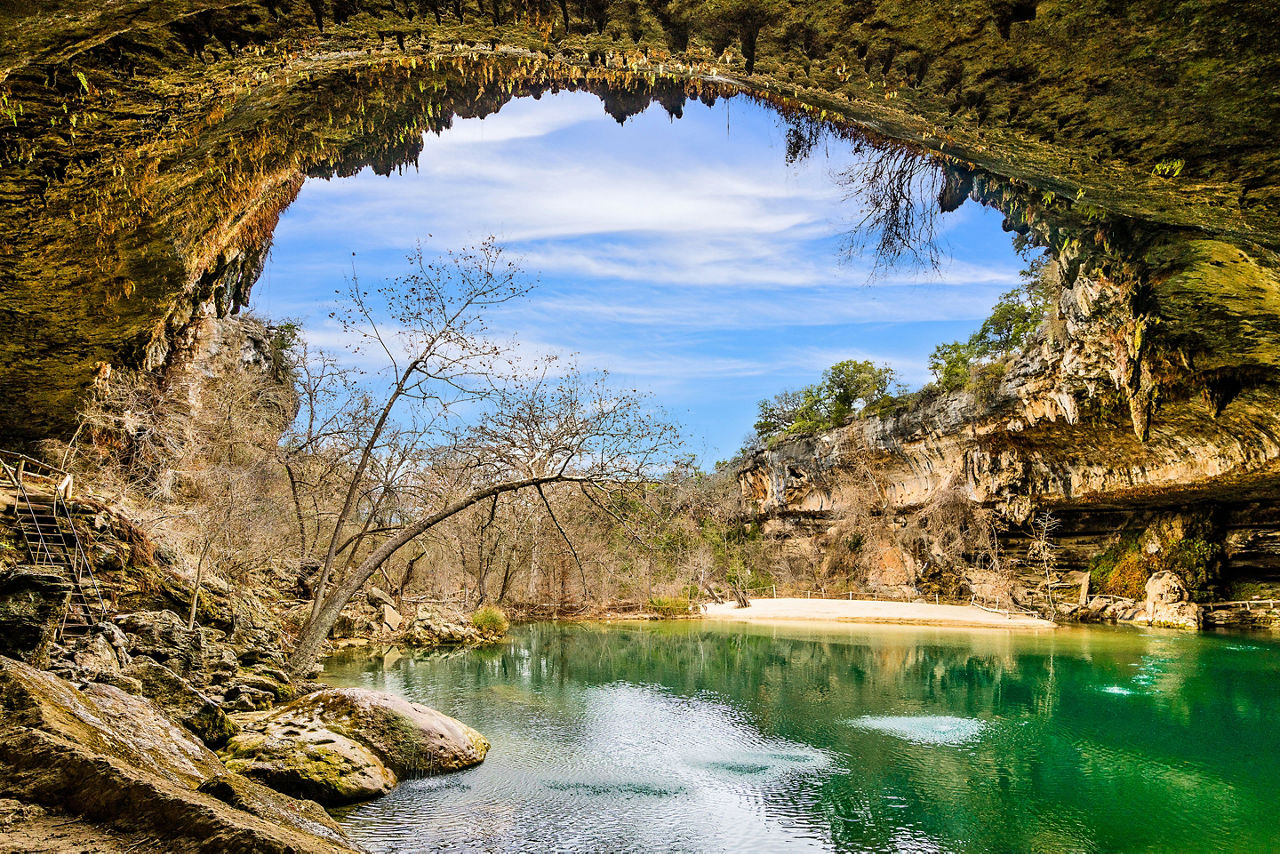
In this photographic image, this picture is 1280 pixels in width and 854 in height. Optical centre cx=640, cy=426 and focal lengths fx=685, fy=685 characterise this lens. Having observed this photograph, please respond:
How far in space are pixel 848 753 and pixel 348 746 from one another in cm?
558

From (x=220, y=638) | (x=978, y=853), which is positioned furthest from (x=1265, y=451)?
(x=220, y=638)

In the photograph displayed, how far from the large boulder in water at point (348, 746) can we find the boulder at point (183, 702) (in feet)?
0.57

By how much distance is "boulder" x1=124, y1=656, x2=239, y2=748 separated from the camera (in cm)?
585

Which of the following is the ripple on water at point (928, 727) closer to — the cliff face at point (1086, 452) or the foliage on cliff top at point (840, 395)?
the cliff face at point (1086, 452)

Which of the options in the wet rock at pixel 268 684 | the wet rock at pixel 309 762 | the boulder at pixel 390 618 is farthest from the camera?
the boulder at pixel 390 618

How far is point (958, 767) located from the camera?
25.1 feet

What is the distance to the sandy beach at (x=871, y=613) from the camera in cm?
2277

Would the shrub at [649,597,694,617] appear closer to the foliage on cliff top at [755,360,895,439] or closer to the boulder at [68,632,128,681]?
the foliage on cliff top at [755,360,895,439]

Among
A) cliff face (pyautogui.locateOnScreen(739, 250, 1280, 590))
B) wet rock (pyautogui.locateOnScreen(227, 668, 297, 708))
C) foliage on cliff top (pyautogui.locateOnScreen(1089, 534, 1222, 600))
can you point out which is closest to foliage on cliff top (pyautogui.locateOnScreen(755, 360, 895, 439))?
cliff face (pyautogui.locateOnScreen(739, 250, 1280, 590))

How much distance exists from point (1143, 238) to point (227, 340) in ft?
65.3

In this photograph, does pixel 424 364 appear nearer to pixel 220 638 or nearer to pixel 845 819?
pixel 220 638

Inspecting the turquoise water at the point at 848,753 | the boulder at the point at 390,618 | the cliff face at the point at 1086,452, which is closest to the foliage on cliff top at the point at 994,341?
the cliff face at the point at 1086,452

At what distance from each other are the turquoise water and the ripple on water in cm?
5

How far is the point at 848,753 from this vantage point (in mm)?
8141
